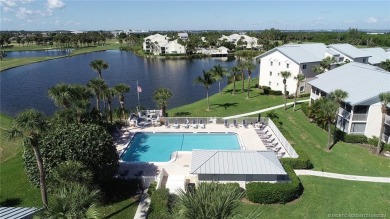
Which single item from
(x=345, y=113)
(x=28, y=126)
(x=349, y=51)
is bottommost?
(x=345, y=113)

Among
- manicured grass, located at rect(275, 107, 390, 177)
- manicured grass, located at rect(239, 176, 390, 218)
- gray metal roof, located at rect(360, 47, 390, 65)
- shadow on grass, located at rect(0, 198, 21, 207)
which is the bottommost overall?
manicured grass, located at rect(239, 176, 390, 218)

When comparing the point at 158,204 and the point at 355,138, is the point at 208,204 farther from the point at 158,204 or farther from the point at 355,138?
the point at 355,138

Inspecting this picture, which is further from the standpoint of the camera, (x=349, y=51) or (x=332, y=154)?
(x=349, y=51)

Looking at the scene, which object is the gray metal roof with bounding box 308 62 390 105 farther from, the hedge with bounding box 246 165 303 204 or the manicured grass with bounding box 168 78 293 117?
the hedge with bounding box 246 165 303 204

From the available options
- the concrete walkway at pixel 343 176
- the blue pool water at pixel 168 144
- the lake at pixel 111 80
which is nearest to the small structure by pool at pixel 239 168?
→ the concrete walkway at pixel 343 176

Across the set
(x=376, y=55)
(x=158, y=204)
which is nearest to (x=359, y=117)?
(x=158, y=204)

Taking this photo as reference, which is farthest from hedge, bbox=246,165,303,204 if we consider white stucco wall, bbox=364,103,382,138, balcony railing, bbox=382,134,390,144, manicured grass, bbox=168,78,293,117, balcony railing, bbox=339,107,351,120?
manicured grass, bbox=168,78,293,117
